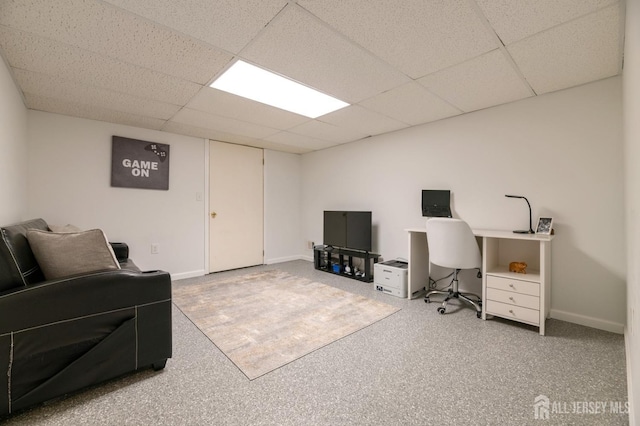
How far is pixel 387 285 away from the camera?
3.31m

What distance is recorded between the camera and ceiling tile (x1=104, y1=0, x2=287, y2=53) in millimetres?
1404

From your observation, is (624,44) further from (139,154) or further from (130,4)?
(139,154)

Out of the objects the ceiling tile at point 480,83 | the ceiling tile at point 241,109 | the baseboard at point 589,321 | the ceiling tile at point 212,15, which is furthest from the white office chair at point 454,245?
the ceiling tile at point 212,15

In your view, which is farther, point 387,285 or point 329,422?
point 387,285

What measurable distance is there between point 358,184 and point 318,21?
2.96m

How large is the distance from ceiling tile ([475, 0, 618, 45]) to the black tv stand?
116 inches

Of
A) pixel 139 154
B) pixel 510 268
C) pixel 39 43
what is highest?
pixel 39 43

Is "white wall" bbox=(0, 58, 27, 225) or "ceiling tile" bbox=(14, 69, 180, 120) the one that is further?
"ceiling tile" bbox=(14, 69, 180, 120)

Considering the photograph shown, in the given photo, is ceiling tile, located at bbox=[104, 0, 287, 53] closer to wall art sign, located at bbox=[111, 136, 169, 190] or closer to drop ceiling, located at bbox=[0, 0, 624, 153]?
drop ceiling, located at bbox=[0, 0, 624, 153]

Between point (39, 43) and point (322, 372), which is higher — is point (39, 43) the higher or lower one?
the higher one

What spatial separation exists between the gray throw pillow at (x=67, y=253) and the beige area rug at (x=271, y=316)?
3.36 feet

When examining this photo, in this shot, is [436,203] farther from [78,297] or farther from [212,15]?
[78,297]

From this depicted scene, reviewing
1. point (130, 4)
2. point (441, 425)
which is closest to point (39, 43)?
point (130, 4)

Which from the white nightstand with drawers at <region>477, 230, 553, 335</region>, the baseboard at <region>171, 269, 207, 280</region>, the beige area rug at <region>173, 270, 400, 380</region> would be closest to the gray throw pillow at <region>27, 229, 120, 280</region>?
the beige area rug at <region>173, 270, 400, 380</region>
